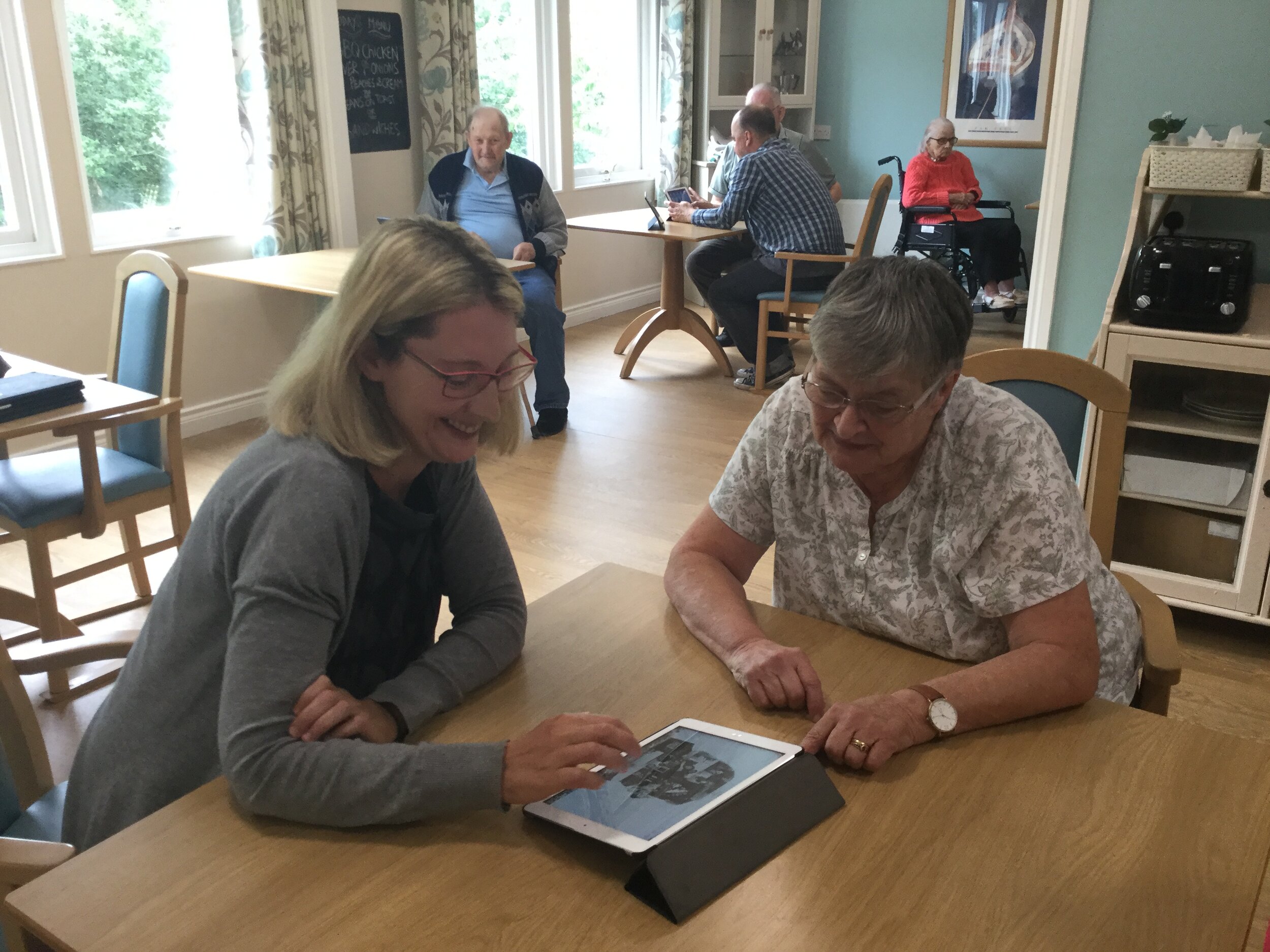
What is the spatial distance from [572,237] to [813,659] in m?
5.39

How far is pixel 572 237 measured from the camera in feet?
21.1

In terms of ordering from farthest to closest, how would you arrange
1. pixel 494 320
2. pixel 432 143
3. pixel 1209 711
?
pixel 432 143 → pixel 1209 711 → pixel 494 320

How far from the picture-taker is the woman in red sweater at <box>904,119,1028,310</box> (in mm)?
6695

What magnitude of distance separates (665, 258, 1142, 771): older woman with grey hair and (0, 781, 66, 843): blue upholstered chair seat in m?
0.87

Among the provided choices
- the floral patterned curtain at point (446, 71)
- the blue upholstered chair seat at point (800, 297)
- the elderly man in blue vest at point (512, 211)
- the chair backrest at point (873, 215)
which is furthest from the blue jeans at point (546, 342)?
the chair backrest at point (873, 215)

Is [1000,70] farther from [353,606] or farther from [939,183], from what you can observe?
[353,606]

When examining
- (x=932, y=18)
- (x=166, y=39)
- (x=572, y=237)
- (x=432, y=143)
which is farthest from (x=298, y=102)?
(x=932, y=18)

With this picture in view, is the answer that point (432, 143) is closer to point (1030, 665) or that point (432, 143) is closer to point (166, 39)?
point (166, 39)

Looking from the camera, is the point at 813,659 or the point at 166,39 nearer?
the point at 813,659

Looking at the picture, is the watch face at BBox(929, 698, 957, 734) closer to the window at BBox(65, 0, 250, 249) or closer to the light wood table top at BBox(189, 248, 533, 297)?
the light wood table top at BBox(189, 248, 533, 297)

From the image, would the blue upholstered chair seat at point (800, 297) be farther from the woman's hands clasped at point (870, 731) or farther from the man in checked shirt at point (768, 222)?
the woman's hands clasped at point (870, 731)

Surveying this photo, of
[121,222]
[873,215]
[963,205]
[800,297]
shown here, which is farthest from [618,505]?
[963,205]

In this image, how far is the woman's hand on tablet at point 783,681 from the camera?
47.9 inches

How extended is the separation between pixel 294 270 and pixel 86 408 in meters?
1.78
